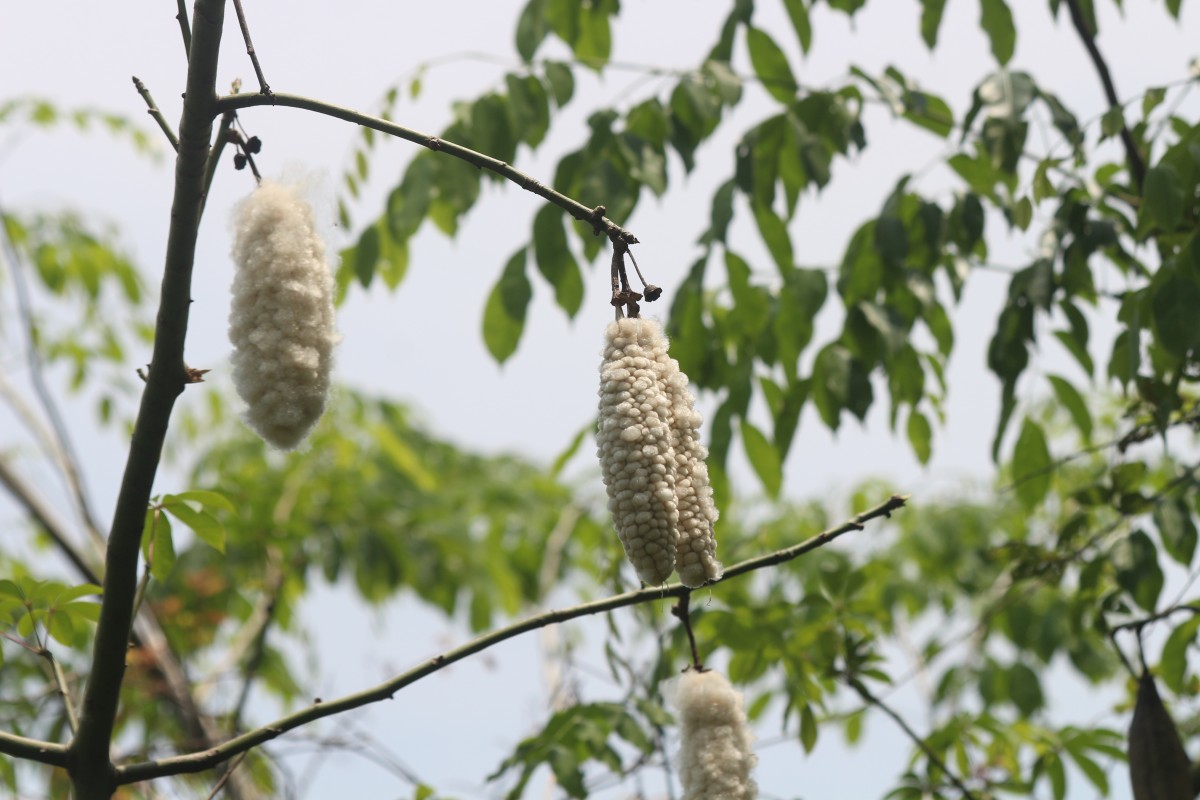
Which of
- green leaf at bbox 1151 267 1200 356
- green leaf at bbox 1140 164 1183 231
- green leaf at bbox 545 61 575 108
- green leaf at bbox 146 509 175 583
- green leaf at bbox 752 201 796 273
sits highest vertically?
green leaf at bbox 545 61 575 108

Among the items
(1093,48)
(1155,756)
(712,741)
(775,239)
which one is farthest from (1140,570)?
(712,741)

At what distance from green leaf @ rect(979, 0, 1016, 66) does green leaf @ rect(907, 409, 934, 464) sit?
0.73m

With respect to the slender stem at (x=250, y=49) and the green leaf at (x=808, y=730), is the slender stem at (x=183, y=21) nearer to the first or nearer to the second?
the slender stem at (x=250, y=49)

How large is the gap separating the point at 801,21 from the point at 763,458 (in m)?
0.86

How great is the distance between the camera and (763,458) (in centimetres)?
273

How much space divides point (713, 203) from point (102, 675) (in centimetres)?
152

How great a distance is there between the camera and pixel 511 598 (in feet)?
22.0

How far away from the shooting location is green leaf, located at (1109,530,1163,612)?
7.73 ft

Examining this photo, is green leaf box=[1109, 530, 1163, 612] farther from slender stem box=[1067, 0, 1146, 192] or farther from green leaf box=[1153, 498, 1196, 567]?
slender stem box=[1067, 0, 1146, 192]

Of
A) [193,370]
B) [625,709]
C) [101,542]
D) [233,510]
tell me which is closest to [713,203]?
[625,709]

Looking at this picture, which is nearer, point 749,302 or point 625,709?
point 625,709

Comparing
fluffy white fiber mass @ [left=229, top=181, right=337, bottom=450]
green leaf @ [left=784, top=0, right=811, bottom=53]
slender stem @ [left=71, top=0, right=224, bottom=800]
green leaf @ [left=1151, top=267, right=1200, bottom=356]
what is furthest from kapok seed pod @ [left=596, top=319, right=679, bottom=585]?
green leaf @ [left=784, top=0, right=811, bottom=53]

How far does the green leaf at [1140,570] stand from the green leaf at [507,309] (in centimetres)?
120

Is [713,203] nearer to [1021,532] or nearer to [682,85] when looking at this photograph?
[682,85]
